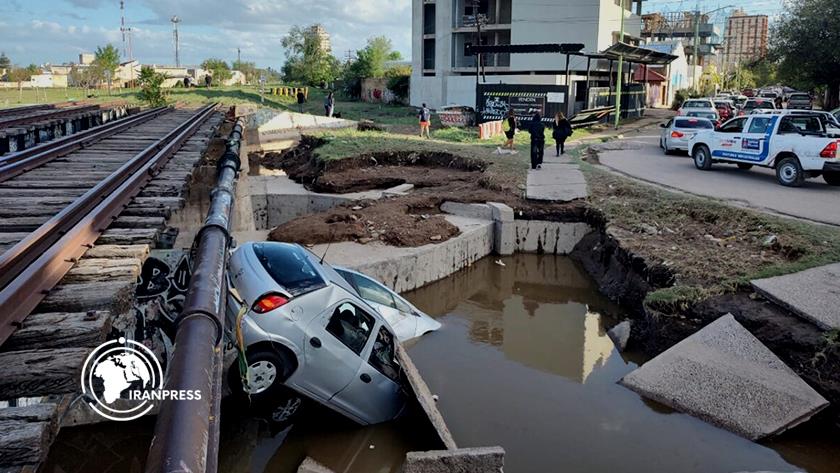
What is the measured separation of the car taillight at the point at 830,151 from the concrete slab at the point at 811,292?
7.09 meters

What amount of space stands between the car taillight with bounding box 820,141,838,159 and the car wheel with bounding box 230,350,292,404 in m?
14.4

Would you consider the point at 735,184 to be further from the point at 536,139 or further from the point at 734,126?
the point at 536,139

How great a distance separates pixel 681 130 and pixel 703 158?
391cm

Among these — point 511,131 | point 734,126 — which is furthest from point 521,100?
point 734,126

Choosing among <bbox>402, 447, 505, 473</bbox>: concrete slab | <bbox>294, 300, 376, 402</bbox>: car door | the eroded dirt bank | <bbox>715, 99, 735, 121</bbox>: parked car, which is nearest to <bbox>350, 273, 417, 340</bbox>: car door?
<bbox>294, 300, 376, 402</bbox>: car door

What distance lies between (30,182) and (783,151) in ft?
53.6

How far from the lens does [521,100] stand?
3067cm

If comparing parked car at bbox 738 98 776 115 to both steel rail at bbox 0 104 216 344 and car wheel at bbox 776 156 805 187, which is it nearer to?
car wheel at bbox 776 156 805 187

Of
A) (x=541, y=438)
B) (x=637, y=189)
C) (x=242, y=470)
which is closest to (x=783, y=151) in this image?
(x=637, y=189)

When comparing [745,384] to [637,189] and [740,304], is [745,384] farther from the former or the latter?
[637,189]

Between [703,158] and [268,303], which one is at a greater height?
[703,158]

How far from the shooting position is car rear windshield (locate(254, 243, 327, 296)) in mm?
6879

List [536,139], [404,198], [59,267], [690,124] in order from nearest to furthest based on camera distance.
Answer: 1. [59,267]
2. [404,198]
3. [536,139]
4. [690,124]

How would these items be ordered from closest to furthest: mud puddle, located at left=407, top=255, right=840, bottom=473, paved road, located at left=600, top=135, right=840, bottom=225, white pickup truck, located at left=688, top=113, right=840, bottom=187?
mud puddle, located at left=407, top=255, right=840, bottom=473 < paved road, located at left=600, top=135, right=840, bottom=225 < white pickup truck, located at left=688, top=113, right=840, bottom=187
